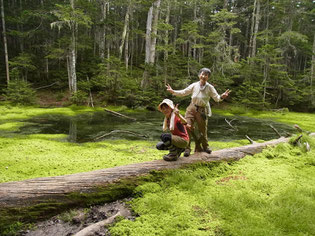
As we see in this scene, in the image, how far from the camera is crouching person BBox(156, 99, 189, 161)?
4.01 meters

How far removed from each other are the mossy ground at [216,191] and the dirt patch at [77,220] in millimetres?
182

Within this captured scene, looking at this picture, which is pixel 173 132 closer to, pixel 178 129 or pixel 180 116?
pixel 178 129

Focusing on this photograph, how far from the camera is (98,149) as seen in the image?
7039mm

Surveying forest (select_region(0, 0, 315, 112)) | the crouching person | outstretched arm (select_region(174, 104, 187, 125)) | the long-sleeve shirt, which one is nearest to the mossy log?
the crouching person

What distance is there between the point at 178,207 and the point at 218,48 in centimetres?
2283

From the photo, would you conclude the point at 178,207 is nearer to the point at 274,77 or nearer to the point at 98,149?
the point at 98,149

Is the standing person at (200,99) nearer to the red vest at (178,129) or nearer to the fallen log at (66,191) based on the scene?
the red vest at (178,129)

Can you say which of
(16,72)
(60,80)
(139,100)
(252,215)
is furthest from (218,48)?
(252,215)

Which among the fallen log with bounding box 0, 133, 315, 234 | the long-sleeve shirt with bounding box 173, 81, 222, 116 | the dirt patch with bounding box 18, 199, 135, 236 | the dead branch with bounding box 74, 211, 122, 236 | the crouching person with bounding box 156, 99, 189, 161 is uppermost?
the long-sleeve shirt with bounding box 173, 81, 222, 116

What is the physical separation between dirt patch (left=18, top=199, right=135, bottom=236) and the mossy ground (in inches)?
7.2

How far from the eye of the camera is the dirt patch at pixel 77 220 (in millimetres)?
2654

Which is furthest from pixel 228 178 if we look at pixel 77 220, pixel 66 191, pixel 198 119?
pixel 66 191

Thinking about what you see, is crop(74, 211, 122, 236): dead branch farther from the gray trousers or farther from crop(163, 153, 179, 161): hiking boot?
the gray trousers

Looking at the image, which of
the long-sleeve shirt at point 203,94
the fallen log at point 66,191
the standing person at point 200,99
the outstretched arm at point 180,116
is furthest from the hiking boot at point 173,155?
the long-sleeve shirt at point 203,94
